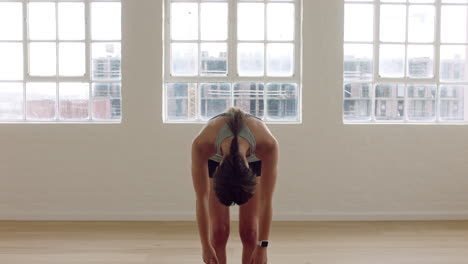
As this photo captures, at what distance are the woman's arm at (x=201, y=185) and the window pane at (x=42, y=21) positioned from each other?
10.4 ft

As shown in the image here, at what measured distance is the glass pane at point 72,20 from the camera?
5.38m

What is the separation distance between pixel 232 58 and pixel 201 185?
2730 millimetres

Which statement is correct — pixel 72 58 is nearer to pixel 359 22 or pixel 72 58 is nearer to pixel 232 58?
pixel 232 58

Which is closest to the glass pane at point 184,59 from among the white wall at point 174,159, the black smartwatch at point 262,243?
the white wall at point 174,159

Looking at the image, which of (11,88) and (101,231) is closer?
(101,231)

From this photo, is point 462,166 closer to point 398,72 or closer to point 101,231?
point 398,72

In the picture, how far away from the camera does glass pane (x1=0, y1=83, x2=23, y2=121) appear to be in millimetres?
5469

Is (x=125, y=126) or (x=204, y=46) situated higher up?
(x=204, y=46)

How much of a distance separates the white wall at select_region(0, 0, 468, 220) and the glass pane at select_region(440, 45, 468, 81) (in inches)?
25.7

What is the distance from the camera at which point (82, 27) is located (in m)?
5.39

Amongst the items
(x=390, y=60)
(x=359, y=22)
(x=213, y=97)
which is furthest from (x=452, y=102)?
(x=213, y=97)

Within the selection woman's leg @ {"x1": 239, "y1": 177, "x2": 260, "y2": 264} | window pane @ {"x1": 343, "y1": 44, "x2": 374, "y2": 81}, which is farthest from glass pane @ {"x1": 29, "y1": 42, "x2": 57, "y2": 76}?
woman's leg @ {"x1": 239, "y1": 177, "x2": 260, "y2": 264}

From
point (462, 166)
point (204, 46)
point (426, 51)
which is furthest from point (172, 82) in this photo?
point (462, 166)

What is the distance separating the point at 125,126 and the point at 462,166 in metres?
3.34
